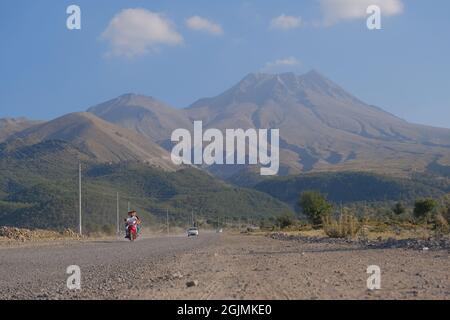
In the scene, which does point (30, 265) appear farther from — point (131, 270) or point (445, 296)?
point (445, 296)

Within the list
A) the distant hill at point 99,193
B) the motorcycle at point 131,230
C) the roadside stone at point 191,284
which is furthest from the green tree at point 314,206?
the roadside stone at point 191,284

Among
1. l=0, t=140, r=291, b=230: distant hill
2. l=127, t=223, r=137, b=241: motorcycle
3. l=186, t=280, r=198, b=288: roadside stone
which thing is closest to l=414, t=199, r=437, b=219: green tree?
→ l=127, t=223, r=137, b=241: motorcycle

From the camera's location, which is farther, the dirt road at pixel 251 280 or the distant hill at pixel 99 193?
the distant hill at pixel 99 193

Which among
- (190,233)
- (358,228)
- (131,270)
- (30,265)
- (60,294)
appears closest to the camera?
(60,294)

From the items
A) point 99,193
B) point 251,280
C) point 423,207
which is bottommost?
point 423,207

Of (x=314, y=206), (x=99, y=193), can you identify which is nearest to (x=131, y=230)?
(x=314, y=206)

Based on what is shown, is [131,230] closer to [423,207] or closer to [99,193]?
[423,207]

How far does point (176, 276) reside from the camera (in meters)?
10.2

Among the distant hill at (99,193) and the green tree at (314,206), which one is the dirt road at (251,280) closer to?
the green tree at (314,206)

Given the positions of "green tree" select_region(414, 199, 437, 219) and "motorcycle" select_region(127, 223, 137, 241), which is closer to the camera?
"motorcycle" select_region(127, 223, 137, 241)

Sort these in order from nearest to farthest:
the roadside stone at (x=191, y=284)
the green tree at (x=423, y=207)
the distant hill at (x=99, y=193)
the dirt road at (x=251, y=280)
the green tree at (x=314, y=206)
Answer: the dirt road at (x=251, y=280) → the roadside stone at (x=191, y=284) → the green tree at (x=423, y=207) → the green tree at (x=314, y=206) → the distant hill at (x=99, y=193)

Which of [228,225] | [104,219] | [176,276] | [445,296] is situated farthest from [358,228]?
[228,225]

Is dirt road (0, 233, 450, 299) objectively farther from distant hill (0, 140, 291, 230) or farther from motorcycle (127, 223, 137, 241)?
distant hill (0, 140, 291, 230)

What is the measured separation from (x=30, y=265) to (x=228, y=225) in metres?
96.5
